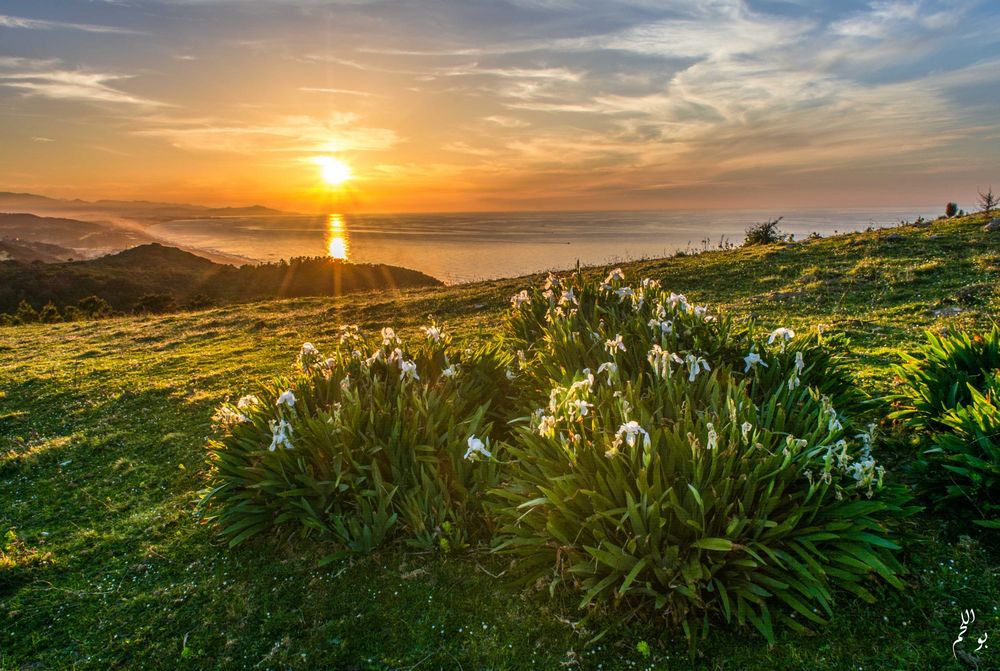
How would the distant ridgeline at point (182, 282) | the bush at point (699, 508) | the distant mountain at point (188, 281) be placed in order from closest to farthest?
the bush at point (699, 508), the distant ridgeline at point (182, 282), the distant mountain at point (188, 281)

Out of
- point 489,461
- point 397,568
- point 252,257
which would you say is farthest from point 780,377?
point 252,257

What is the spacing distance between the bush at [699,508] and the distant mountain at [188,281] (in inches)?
1421

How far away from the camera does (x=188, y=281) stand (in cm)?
6012

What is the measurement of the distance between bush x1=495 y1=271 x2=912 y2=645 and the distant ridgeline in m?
35.1

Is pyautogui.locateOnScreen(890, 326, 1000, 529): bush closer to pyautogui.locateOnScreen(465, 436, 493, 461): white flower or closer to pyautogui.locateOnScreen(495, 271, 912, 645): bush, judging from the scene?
pyautogui.locateOnScreen(495, 271, 912, 645): bush

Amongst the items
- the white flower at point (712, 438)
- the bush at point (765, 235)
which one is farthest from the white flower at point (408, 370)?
the bush at point (765, 235)

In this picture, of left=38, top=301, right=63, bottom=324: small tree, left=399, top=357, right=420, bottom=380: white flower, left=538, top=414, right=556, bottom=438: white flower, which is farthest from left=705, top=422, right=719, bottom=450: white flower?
left=38, top=301, right=63, bottom=324: small tree

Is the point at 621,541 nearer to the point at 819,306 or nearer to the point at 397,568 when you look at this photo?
the point at 397,568

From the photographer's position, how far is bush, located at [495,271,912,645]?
3309 mm

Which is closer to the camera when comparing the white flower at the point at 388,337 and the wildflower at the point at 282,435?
the wildflower at the point at 282,435

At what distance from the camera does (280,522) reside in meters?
4.66

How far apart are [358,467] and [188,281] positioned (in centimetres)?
6590

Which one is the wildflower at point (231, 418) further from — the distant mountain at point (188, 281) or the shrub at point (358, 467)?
the distant mountain at point (188, 281)

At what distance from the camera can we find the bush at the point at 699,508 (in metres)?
3.31
